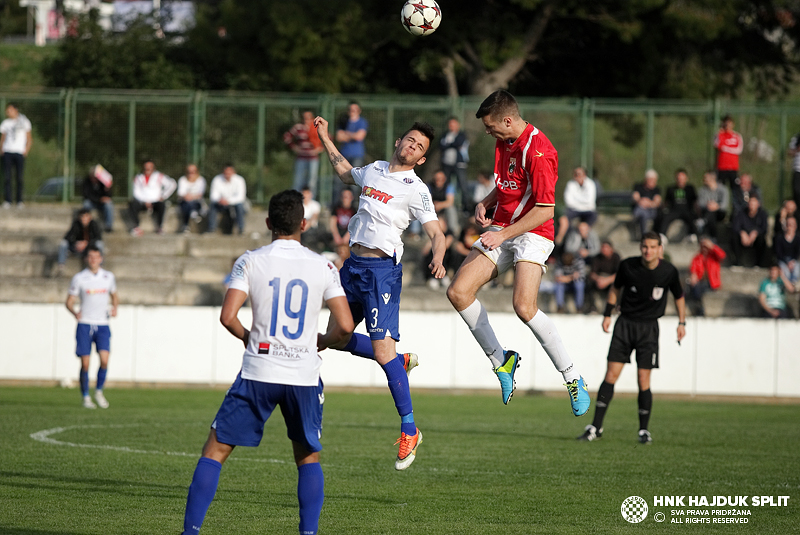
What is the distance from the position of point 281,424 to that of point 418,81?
20.7m

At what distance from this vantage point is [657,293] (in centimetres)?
1266

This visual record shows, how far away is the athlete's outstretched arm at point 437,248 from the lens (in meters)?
7.53

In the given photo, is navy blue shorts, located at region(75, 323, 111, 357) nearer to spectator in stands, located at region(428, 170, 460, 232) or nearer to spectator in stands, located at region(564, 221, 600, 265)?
spectator in stands, located at region(428, 170, 460, 232)

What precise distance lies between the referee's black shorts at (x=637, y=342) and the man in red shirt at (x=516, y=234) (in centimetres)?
465

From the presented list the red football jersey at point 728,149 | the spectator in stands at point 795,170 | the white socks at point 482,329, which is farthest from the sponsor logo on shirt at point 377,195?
the spectator in stands at point 795,170

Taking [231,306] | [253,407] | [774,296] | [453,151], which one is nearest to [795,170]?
[774,296]

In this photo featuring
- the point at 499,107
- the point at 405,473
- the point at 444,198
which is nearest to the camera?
the point at 499,107

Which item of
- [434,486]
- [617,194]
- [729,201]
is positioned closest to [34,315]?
[434,486]

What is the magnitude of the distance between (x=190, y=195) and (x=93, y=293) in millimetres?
7770

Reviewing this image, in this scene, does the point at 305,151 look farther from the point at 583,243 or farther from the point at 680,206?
the point at 680,206

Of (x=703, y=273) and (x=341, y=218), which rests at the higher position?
(x=341, y=218)

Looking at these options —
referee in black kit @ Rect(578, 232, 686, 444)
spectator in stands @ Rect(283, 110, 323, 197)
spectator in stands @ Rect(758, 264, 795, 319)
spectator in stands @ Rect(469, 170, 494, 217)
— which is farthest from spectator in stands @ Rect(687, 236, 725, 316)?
spectator in stands @ Rect(283, 110, 323, 197)

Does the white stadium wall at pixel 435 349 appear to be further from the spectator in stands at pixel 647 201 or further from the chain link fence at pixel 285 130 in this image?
the chain link fence at pixel 285 130

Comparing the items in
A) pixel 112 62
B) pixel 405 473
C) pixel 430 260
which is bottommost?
pixel 405 473
